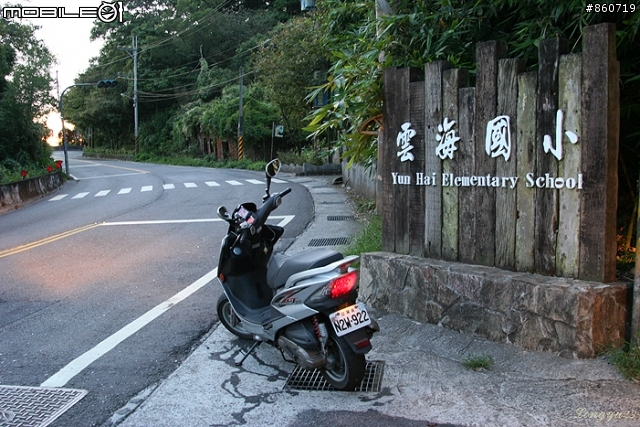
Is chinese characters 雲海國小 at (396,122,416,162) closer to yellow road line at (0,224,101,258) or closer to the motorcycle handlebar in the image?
the motorcycle handlebar

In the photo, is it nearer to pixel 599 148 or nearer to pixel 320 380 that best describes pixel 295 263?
pixel 320 380

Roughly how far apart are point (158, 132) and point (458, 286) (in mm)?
55777

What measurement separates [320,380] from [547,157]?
2.58m

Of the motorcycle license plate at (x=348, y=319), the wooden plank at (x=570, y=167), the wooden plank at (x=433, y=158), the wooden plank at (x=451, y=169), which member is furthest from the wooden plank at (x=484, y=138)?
the motorcycle license plate at (x=348, y=319)

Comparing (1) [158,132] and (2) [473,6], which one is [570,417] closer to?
(2) [473,6]

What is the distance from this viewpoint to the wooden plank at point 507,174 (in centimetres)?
477

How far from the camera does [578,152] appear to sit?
436 centimetres

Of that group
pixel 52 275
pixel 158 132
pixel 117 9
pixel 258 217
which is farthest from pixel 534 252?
pixel 158 132

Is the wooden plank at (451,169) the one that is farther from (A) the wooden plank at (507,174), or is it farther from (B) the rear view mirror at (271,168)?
(B) the rear view mirror at (271,168)

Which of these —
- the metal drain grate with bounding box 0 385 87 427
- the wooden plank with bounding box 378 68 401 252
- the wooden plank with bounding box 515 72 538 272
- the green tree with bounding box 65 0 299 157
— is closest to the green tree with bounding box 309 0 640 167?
A: the wooden plank with bounding box 378 68 401 252

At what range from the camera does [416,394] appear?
412 cm

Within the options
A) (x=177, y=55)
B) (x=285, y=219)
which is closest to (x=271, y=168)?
(x=285, y=219)

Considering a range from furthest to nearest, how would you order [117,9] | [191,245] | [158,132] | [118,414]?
[158,132] < [117,9] < [191,245] < [118,414]

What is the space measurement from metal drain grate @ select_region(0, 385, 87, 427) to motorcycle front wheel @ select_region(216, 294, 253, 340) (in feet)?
4.71
